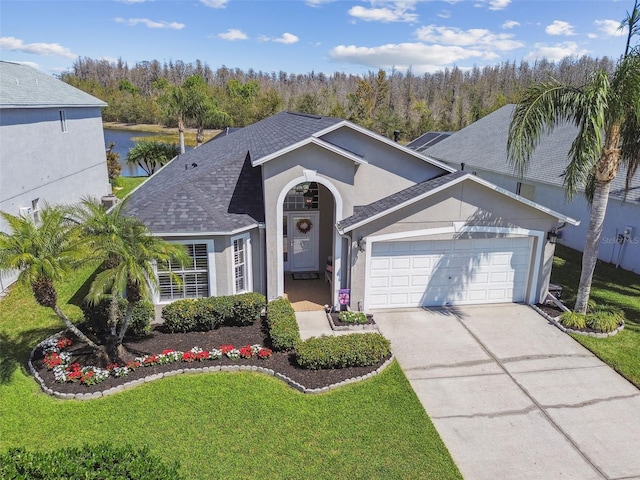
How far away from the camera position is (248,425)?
8.38 meters

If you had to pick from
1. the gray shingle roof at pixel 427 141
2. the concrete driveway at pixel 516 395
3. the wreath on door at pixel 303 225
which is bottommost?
the concrete driveway at pixel 516 395

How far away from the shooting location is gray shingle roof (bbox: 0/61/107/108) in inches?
666

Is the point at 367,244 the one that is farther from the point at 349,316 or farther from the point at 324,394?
the point at 324,394

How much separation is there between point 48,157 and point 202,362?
1470 cm

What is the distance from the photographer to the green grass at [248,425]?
7.44 m

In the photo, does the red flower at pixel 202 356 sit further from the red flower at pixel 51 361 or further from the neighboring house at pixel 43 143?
the neighboring house at pixel 43 143

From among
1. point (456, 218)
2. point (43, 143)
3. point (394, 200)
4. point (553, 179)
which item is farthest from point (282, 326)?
point (553, 179)

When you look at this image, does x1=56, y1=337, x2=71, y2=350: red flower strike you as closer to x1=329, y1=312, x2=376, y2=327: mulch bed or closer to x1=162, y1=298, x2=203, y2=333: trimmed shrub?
x1=162, y1=298, x2=203, y2=333: trimmed shrub

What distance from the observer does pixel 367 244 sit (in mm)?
12570

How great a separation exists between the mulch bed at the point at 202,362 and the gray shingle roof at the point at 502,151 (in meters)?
14.6

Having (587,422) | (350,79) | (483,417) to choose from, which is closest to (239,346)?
(483,417)

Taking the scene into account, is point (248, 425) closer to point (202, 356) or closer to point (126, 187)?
point (202, 356)

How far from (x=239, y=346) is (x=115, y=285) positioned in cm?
380

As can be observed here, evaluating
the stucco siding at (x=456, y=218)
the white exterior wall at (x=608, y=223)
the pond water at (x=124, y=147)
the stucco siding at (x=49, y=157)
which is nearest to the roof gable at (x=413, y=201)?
the stucco siding at (x=456, y=218)
